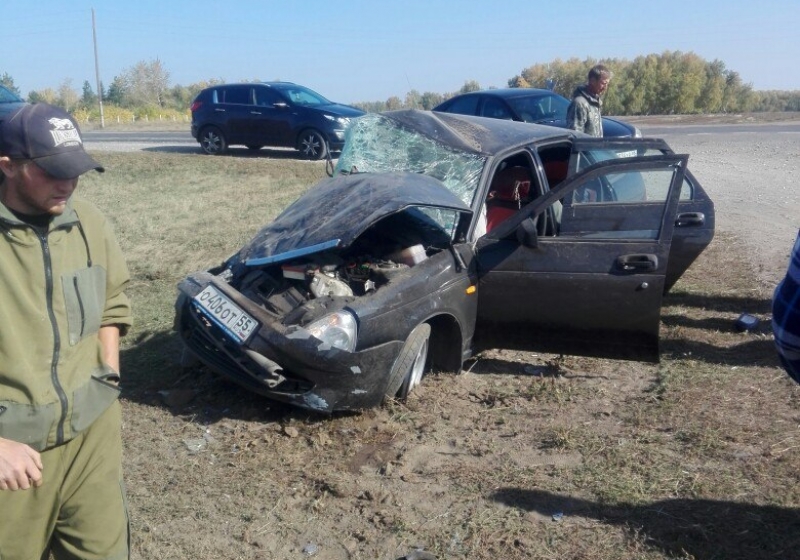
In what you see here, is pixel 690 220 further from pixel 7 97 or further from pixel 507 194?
pixel 7 97

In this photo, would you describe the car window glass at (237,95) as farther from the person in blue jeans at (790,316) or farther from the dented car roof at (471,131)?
the person in blue jeans at (790,316)

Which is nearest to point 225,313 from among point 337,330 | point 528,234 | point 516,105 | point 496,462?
point 337,330

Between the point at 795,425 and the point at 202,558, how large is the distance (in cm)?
327

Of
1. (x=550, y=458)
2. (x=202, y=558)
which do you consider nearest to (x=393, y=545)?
(x=202, y=558)

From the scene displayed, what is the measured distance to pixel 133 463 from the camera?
4.25 meters

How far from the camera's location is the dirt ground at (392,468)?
352 centimetres

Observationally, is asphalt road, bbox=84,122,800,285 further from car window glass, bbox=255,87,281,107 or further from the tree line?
the tree line

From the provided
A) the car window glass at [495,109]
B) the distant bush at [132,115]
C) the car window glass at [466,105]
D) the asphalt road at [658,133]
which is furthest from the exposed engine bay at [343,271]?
the distant bush at [132,115]

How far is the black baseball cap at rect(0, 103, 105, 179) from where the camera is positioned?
2172 mm

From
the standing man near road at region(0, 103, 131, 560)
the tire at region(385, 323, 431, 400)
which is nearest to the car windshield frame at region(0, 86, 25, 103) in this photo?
the tire at region(385, 323, 431, 400)

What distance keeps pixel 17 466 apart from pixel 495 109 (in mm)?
11637

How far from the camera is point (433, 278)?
4.77 meters

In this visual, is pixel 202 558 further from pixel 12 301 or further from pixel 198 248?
pixel 198 248

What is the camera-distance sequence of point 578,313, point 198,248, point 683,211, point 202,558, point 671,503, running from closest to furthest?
point 202,558 < point 671,503 < point 578,313 < point 683,211 < point 198,248
